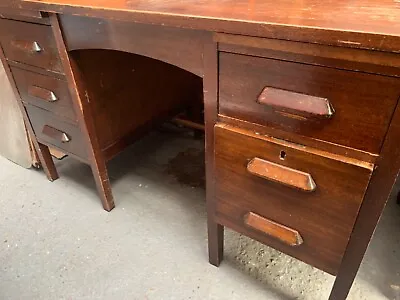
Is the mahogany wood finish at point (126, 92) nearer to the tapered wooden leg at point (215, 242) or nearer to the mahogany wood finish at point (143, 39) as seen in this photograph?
the mahogany wood finish at point (143, 39)

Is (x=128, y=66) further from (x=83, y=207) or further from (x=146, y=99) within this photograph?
(x=83, y=207)

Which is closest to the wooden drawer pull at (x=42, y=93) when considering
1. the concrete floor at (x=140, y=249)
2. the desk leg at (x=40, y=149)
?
the desk leg at (x=40, y=149)

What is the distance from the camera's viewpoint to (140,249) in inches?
45.0

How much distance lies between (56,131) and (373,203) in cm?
104

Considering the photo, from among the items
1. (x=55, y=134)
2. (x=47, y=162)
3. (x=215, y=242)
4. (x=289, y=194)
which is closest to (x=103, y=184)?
(x=55, y=134)

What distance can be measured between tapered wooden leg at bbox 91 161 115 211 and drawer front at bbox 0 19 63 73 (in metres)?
0.35

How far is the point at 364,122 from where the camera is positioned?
0.59 metres

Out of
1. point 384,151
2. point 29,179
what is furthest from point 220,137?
point 29,179

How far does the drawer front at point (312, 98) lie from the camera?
0.57 metres

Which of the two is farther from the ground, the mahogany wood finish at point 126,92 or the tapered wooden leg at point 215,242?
the mahogany wood finish at point 126,92

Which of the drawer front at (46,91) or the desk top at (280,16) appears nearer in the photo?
the desk top at (280,16)

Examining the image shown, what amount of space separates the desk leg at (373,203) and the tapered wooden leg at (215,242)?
0.33 m

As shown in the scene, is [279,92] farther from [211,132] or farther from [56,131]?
[56,131]

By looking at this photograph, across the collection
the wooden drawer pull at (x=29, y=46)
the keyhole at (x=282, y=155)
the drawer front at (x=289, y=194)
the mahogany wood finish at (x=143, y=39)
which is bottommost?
the drawer front at (x=289, y=194)
